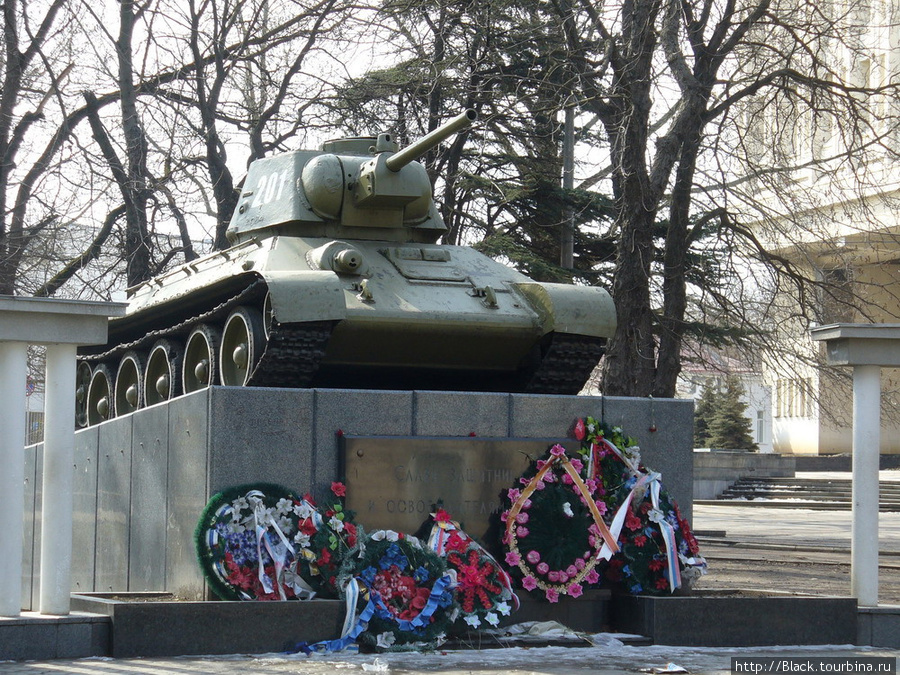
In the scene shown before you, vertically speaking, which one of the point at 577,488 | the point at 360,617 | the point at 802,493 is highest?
the point at 577,488

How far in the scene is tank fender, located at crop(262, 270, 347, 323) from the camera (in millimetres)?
10883

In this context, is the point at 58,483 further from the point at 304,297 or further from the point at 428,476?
the point at 304,297

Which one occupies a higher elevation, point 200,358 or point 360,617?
point 200,358

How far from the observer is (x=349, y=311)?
11.3m

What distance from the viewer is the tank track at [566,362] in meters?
11.9

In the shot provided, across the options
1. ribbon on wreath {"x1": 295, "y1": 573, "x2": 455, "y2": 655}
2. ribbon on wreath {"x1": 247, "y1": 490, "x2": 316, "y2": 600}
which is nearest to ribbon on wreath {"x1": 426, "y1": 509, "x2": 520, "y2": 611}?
ribbon on wreath {"x1": 295, "y1": 573, "x2": 455, "y2": 655}

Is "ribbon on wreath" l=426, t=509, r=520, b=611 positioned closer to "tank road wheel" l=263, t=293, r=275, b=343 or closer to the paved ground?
the paved ground

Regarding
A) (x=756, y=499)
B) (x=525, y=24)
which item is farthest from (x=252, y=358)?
(x=756, y=499)

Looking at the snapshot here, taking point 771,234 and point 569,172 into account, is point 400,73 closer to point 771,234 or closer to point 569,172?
point 569,172

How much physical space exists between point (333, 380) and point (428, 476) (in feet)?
11.4

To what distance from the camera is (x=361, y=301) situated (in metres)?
11.5

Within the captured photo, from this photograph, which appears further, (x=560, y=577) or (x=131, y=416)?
(x=131, y=416)

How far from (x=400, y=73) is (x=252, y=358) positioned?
1281cm

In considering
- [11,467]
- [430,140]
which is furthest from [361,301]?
[11,467]
